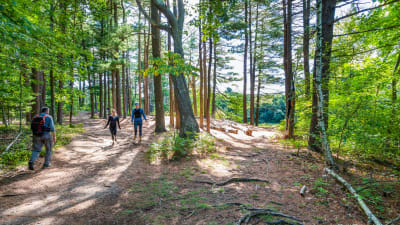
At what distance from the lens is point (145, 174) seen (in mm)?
5277

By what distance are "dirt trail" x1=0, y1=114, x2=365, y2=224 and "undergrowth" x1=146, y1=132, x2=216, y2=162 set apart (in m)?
0.36

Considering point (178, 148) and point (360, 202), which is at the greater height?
point (178, 148)

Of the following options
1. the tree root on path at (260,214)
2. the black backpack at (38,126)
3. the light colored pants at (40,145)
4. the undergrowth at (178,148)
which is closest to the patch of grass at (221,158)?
the undergrowth at (178,148)

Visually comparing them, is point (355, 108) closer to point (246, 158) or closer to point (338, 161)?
point (338, 161)

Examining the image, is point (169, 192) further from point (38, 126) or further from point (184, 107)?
point (38, 126)

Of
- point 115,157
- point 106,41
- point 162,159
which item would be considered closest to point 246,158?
point 162,159

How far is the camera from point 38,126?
18.0ft

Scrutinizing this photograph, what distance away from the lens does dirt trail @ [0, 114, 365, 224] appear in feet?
9.82

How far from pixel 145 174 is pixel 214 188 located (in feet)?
7.51

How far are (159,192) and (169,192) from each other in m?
0.23

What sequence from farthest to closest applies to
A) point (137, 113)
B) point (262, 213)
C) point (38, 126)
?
point (137, 113), point (38, 126), point (262, 213)

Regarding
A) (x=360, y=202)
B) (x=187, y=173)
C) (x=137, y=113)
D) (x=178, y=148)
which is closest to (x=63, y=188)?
(x=187, y=173)

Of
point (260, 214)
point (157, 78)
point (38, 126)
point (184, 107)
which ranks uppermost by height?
point (157, 78)

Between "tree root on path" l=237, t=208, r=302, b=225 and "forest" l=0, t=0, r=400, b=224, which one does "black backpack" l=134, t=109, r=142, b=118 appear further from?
"tree root on path" l=237, t=208, r=302, b=225
